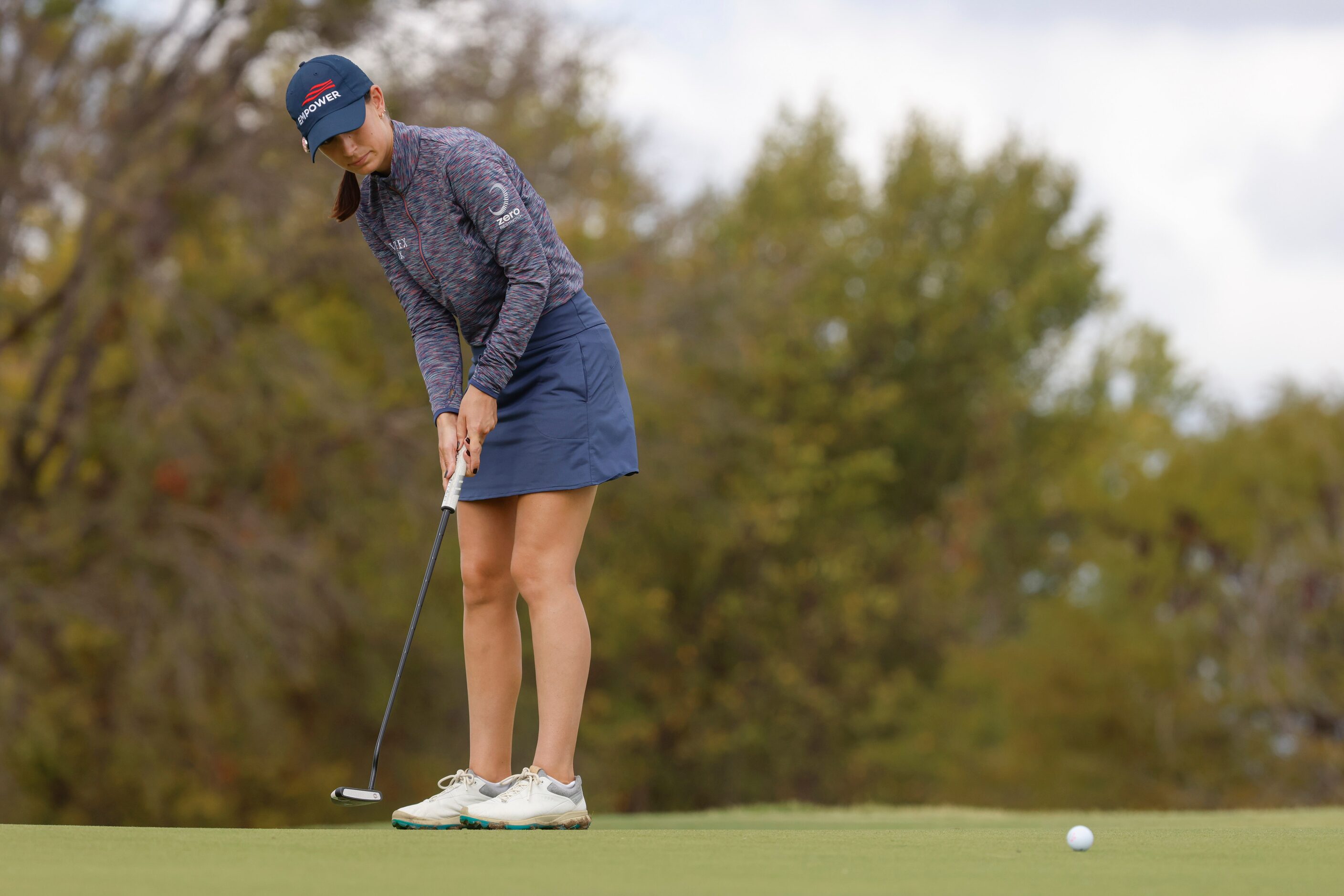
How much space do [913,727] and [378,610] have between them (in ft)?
36.6

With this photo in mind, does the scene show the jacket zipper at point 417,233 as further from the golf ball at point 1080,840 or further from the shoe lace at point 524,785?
the golf ball at point 1080,840

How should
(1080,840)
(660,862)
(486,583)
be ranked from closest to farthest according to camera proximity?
(660,862) → (1080,840) → (486,583)

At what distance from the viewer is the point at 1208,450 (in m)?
20.6

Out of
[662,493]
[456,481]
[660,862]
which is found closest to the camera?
[660,862]

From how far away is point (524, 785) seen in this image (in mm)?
3656

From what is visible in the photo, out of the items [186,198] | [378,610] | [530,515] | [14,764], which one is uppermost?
[186,198]

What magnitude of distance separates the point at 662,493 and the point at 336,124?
13430 millimetres

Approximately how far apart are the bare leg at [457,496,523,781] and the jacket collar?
83 cm

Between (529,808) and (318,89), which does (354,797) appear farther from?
(318,89)

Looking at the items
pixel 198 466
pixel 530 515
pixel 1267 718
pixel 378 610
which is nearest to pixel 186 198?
pixel 198 466

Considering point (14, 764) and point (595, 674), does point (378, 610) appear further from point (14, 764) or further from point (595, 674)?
point (595, 674)

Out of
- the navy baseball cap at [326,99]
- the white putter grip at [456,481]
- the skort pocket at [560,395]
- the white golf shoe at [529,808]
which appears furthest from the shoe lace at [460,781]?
the navy baseball cap at [326,99]

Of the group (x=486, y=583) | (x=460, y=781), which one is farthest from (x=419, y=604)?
(x=460, y=781)

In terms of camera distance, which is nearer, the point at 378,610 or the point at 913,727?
the point at 378,610
